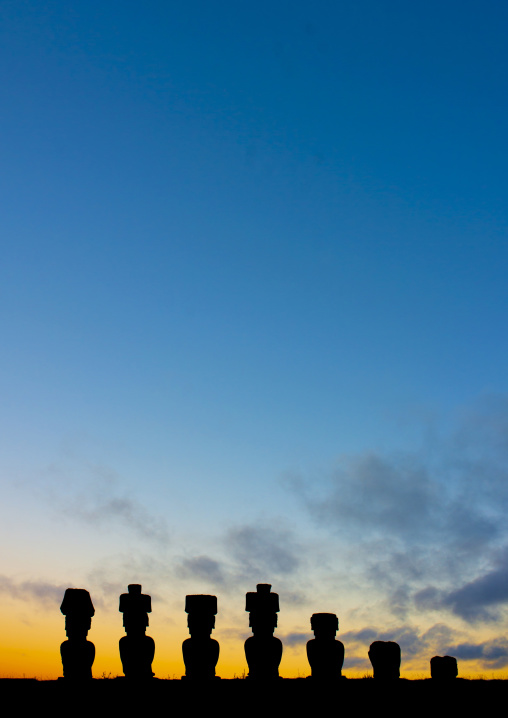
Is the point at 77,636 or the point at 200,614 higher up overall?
the point at 200,614

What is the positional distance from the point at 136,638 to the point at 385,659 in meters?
6.56

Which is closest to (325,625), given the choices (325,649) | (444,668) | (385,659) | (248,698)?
(325,649)

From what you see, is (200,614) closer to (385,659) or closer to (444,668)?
(385,659)

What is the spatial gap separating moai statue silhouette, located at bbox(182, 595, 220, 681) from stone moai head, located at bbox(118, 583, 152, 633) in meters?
1.05

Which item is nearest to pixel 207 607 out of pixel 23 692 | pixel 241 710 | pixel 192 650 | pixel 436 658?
pixel 192 650

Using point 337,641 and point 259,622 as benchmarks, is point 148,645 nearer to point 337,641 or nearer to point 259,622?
point 259,622

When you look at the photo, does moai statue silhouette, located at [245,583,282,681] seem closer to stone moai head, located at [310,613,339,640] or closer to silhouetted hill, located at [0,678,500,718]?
silhouetted hill, located at [0,678,500,718]

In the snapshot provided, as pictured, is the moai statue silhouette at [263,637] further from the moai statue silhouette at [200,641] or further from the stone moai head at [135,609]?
the stone moai head at [135,609]

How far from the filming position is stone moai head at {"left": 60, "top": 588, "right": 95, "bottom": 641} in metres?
19.3

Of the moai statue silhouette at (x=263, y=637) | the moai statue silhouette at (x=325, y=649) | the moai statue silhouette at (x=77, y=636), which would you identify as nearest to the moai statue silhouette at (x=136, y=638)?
the moai statue silhouette at (x=77, y=636)

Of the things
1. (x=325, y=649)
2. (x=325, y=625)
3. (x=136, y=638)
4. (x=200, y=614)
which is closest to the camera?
(x=136, y=638)

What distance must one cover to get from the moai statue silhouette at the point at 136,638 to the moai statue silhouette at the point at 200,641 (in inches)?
37.2

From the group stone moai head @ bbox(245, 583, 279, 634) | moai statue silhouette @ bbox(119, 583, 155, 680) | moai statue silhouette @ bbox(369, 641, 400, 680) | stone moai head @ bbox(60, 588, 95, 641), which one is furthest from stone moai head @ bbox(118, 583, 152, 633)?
moai statue silhouette @ bbox(369, 641, 400, 680)

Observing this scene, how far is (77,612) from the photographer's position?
19.4 metres
